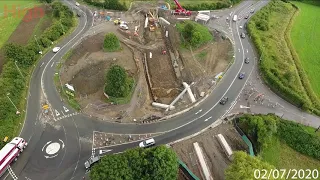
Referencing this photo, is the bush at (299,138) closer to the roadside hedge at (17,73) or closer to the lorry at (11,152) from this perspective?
the lorry at (11,152)

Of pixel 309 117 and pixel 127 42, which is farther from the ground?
pixel 127 42

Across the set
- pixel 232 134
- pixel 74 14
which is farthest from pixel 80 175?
pixel 74 14

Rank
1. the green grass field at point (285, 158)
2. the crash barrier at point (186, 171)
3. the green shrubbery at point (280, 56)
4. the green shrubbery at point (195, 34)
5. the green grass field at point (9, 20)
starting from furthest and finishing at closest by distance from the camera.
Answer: the green grass field at point (9, 20) < the green shrubbery at point (195, 34) < the green shrubbery at point (280, 56) < the green grass field at point (285, 158) < the crash barrier at point (186, 171)

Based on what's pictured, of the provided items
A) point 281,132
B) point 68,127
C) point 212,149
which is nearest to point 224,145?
point 212,149

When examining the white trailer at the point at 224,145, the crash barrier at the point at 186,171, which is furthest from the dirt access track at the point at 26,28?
the white trailer at the point at 224,145

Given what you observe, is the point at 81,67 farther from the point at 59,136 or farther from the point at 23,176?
the point at 23,176

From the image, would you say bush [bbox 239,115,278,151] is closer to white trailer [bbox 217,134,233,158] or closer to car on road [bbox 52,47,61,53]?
white trailer [bbox 217,134,233,158]

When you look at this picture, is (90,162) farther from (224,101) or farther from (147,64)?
(224,101)
